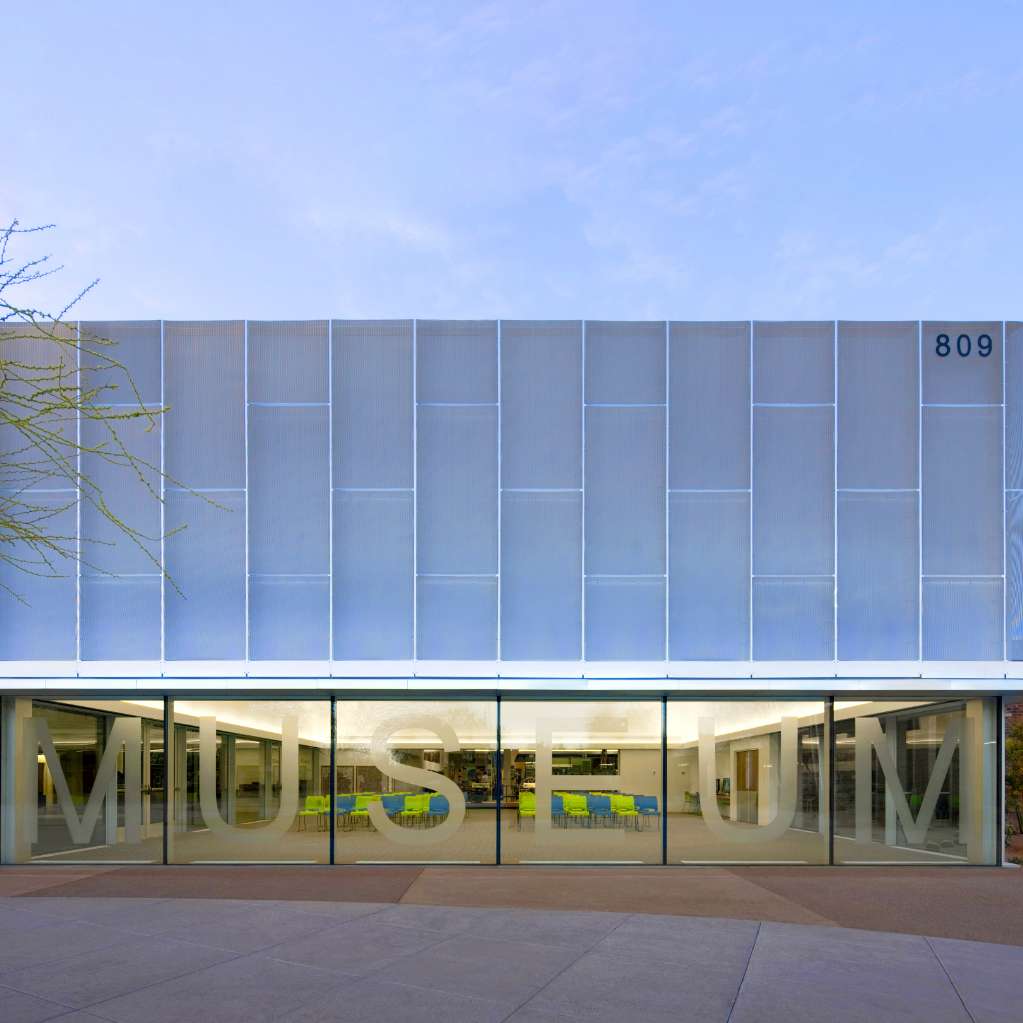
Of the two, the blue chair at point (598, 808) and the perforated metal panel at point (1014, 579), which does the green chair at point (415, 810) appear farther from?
the perforated metal panel at point (1014, 579)

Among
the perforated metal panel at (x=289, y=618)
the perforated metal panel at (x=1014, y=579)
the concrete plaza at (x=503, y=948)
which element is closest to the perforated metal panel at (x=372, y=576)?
the perforated metal panel at (x=289, y=618)

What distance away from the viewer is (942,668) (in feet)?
54.5

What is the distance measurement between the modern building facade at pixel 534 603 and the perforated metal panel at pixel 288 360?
52 mm

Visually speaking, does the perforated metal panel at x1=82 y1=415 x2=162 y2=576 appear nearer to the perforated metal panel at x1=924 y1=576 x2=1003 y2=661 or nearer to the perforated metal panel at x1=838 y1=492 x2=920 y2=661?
the perforated metal panel at x1=838 y1=492 x2=920 y2=661

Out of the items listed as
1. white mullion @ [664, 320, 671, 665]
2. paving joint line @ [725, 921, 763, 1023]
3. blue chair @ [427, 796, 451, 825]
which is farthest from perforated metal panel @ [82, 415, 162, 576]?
paving joint line @ [725, 921, 763, 1023]

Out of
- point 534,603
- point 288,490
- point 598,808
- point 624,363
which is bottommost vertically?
point 598,808

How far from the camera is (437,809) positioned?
57.3ft

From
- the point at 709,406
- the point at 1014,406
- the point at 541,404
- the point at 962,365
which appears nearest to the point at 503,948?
the point at 541,404

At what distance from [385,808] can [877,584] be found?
8977 millimetres

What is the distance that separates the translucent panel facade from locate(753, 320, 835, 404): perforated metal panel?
0.12 feet

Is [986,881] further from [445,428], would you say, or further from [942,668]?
[445,428]

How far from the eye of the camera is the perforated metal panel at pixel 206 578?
54.7 feet

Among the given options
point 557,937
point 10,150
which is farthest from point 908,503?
point 10,150

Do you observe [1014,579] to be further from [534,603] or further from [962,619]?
[534,603]
